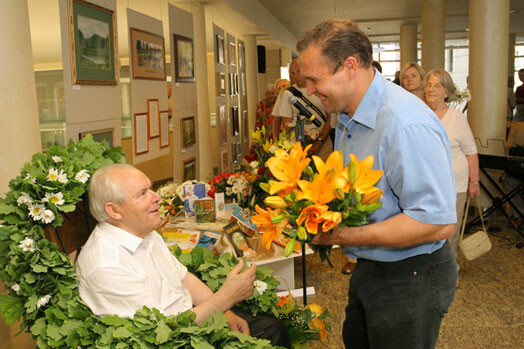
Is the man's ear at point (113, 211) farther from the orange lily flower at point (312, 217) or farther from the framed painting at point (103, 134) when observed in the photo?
the framed painting at point (103, 134)

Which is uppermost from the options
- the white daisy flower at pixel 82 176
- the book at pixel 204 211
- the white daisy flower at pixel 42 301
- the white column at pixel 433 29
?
the white column at pixel 433 29

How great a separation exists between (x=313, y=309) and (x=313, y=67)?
194 centimetres

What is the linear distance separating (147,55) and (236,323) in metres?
3.37

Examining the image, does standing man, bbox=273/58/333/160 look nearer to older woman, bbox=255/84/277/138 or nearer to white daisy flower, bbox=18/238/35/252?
white daisy flower, bbox=18/238/35/252

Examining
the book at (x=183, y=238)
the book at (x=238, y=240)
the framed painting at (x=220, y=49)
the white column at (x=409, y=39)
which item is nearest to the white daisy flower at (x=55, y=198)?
the book at (x=183, y=238)

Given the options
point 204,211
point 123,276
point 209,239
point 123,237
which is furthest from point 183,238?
point 123,276

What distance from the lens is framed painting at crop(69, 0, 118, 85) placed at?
3.64 meters

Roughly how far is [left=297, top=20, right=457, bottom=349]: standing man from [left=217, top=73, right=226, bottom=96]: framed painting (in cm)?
693

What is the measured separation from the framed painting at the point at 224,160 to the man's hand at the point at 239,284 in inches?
266

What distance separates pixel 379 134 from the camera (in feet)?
5.24

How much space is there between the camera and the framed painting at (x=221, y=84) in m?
8.56

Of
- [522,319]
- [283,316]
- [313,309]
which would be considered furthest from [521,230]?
[283,316]

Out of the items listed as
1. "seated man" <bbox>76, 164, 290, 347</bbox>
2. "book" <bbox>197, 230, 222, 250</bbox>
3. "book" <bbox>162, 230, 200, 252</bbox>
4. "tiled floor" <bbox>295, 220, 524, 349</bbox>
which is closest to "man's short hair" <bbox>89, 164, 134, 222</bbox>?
"seated man" <bbox>76, 164, 290, 347</bbox>

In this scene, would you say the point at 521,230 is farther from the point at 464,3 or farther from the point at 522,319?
the point at 464,3
